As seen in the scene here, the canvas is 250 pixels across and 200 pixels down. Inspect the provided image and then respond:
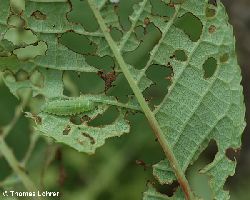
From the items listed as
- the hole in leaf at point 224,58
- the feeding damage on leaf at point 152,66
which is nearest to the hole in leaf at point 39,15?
the feeding damage on leaf at point 152,66

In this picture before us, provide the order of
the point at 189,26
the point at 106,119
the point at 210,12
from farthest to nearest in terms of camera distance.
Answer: the point at 106,119 → the point at 189,26 → the point at 210,12

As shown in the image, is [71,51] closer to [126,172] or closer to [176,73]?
[176,73]

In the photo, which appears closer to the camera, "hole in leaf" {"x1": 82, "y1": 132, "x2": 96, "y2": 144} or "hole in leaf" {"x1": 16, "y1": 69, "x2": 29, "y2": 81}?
"hole in leaf" {"x1": 82, "y1": 132, "x2": 96, "y2": 144}

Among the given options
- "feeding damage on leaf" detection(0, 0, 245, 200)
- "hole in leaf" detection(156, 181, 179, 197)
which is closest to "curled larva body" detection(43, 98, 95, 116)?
"feeding damage on leaf" detection(0, 0, 245, 200)

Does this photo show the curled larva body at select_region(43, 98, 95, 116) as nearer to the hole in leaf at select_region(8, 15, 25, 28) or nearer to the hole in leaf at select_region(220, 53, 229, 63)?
the hole in leaf at select_region(8, 15, 25, 28)

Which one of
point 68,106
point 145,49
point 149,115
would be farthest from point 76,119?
point 145,49

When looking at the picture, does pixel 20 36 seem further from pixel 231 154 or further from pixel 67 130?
pixel 231 154
